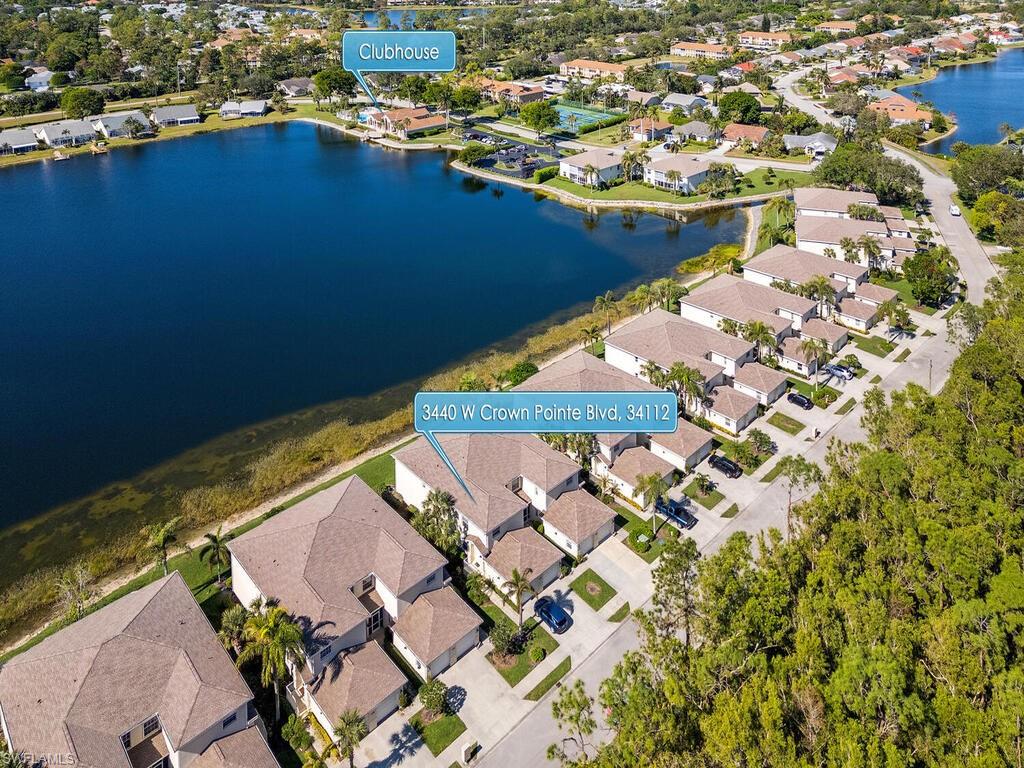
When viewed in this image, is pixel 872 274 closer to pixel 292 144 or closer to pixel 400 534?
pixel 400 534

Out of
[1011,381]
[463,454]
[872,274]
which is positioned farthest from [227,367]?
[872,274]

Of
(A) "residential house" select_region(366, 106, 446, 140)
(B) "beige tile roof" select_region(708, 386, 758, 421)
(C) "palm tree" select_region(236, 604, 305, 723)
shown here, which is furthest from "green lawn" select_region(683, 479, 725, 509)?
(A) "residential house" select_region(366, 106, 446, 140)

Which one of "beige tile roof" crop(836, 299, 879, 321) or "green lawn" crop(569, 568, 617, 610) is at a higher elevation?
"beige tile roof" crop(836, 299, 879, 321)

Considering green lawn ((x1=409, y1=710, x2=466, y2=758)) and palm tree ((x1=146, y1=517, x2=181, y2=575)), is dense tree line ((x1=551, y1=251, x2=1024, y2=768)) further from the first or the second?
palm tree ((x1=146, y1=517, x2=181, y2=575))

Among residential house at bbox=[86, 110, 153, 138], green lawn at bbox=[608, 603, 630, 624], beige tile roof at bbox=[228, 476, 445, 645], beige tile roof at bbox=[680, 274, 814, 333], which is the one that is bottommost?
green lawn at bbox=[608, 603, 630, 624]

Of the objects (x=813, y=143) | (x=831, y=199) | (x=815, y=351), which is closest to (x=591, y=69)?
(x=813, y=143)

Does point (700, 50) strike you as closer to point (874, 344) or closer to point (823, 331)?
point (874, 344)

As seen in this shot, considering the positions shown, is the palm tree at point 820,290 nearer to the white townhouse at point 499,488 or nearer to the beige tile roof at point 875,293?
the beige tile roof at point 875,293
